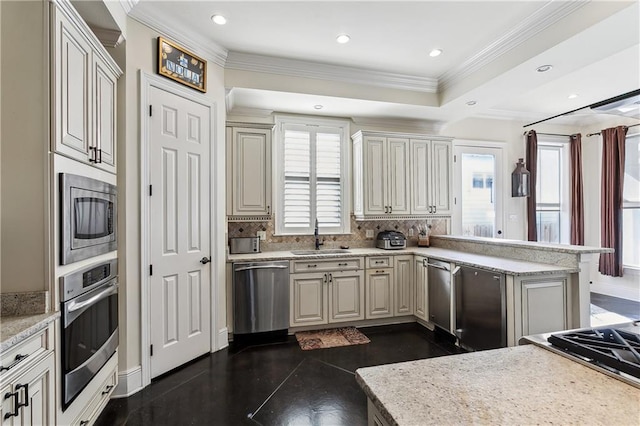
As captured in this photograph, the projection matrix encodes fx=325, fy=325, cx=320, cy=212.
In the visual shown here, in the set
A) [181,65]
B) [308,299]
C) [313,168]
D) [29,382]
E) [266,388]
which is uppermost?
[181,65]

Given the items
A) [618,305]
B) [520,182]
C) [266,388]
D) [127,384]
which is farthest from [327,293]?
[618,305]

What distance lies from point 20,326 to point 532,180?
6412mm

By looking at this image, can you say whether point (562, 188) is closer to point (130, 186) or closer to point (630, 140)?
point (630, 140)

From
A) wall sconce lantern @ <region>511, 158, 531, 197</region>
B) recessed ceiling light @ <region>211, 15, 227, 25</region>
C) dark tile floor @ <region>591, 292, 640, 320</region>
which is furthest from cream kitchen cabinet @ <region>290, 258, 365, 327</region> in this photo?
dark tile floor @ <region>591, 292, 640, 320</region>

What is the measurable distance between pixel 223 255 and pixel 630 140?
255 inches

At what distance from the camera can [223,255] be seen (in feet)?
11.1

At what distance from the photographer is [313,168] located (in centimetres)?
445

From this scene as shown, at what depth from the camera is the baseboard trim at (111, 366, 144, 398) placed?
2.48 m

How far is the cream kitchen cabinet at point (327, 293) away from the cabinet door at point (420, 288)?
27.4 inches

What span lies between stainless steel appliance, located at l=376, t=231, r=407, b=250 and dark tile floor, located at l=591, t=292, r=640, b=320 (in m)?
3.16

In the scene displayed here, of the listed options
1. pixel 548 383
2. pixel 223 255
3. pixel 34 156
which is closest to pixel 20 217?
pixel 34 156

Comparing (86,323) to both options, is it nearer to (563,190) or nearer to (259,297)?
(259,297)

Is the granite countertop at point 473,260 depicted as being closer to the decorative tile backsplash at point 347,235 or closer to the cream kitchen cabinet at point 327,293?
the cream kitchen cabinet at point 327,293

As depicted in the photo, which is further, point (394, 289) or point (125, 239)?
point (394, 289)
